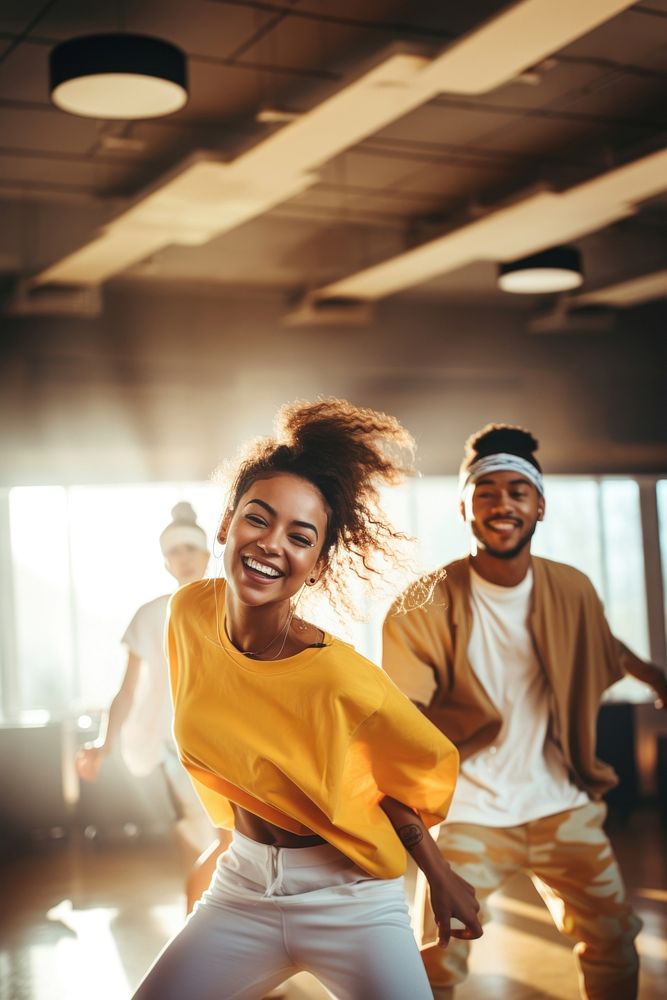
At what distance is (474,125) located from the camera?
6430mm

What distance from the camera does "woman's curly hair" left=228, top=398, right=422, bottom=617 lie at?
8.50 ft

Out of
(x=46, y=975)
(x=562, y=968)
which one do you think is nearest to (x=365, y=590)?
(x=562, y=968)

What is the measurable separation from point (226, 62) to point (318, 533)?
3565mm

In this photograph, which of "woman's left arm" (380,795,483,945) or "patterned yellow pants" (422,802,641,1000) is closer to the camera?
"woman's left arm" (380,795,483,945)

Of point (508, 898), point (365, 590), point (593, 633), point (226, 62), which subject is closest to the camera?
point (365, 590)

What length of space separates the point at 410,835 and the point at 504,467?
1.33 m

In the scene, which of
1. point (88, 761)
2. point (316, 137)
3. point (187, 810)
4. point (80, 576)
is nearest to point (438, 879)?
point (88, 761)

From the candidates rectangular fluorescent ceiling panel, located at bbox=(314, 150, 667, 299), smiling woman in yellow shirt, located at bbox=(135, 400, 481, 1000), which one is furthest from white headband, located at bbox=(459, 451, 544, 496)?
rectangular fluorescent ceiling panel, located at bbox=(314, 150, 667, 299)

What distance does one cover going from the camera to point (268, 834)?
2510 mm

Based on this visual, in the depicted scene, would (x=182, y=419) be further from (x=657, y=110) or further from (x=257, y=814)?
(x=257, y=814)

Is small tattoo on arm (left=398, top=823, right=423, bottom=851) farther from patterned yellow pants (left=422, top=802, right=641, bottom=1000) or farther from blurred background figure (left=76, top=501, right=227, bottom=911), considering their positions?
blurred background figure (left=76, top=501, right=227, bottom=911)

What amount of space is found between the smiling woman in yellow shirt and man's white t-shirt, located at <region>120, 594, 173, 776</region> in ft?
7.73

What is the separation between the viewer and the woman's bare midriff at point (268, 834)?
2.48 meters

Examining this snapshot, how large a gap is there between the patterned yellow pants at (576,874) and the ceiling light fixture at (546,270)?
4.33 meters
